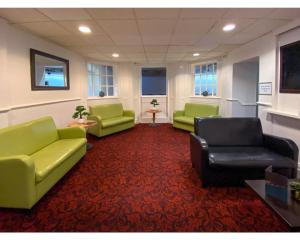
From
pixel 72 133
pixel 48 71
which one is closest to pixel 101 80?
pixel 48 71

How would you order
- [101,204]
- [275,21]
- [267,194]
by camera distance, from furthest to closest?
1. [275,21]
2. [101,204]
3. [267,194]

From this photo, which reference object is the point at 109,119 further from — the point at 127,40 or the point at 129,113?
the point at 127,40

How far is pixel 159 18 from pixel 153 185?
7.49 ft

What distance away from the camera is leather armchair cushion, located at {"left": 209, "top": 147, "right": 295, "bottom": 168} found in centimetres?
259

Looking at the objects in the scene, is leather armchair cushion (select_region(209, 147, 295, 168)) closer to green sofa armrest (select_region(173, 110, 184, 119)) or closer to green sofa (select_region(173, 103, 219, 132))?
green sofa (select_region(173, 103, 219, 132))

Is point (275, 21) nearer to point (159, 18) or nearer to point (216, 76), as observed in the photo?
point (159, 18)

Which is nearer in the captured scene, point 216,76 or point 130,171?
point 130,171

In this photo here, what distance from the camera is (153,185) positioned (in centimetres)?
290

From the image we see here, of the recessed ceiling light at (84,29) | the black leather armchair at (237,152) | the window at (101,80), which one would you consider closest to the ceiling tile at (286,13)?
the black leather armchair at (237,152)

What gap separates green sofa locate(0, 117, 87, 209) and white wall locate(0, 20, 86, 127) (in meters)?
0.43

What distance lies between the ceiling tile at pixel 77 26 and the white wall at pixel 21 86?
30.5 inches

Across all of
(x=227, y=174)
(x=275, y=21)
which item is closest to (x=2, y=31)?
(x=227, y=174)

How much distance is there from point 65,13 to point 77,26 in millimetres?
559

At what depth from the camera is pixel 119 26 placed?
3.42m
